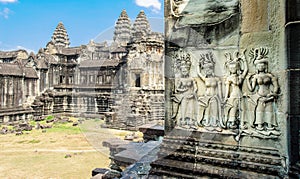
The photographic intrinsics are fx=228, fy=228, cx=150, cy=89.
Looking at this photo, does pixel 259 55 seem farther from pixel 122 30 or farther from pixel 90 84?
pixel 122 30

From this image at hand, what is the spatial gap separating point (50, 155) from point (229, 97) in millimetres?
12135

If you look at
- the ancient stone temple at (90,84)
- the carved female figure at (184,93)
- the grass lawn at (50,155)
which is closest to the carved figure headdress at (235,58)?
the carved female figure at (184,93)

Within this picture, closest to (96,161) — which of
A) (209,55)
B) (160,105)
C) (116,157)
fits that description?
(116,157)

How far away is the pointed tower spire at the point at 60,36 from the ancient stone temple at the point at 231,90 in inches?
2163

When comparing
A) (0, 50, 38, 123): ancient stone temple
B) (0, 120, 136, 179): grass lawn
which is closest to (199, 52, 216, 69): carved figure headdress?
(0, 120, 136, 179): grass lawn

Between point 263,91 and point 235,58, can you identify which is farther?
point 235,58

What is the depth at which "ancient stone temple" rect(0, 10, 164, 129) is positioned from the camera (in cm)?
2414

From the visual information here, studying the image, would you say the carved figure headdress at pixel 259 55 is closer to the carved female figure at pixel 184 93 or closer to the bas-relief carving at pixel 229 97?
the bas-relief carving at pixel 229 97

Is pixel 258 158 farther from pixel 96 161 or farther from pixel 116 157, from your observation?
pixel 96 161

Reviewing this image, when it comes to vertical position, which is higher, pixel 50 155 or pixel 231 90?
pixel 231 90

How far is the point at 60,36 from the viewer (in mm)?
54031

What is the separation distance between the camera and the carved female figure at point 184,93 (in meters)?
3.59

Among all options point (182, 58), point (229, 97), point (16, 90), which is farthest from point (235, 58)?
point (16, 90)

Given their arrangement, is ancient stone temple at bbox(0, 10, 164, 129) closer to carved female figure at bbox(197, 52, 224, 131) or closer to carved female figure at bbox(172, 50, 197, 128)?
carved female figure at bbox(172, 50, 197, 128)
